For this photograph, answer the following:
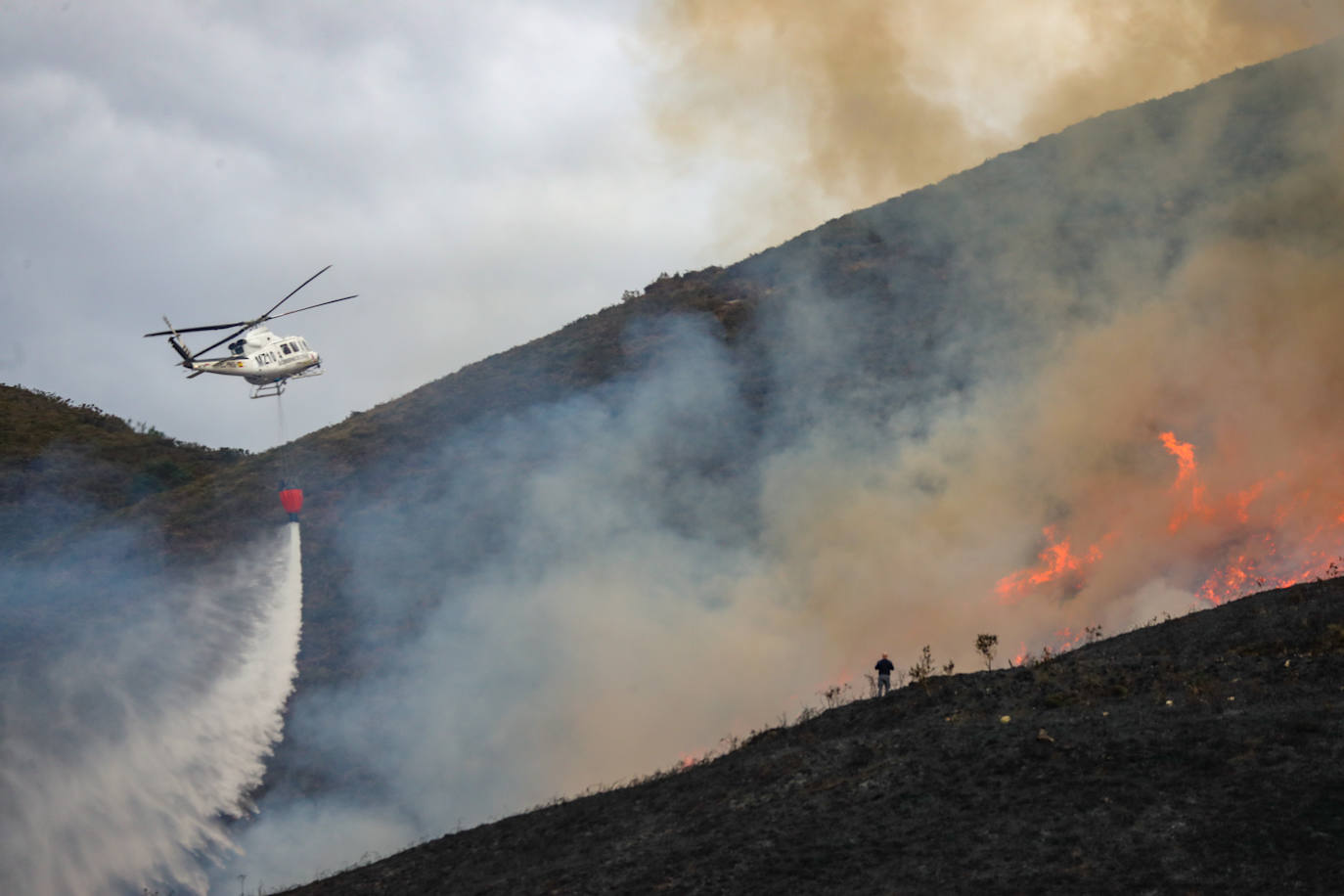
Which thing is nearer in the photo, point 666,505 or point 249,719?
point 249,719

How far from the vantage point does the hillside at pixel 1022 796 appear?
14641 mm

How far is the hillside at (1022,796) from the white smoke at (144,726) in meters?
8.68

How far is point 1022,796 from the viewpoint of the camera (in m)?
16.9

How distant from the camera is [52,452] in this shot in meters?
60.8

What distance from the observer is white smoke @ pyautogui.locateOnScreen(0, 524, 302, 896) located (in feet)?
91.3

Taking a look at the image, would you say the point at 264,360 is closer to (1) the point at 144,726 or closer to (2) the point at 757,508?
(1) the point at 144,726

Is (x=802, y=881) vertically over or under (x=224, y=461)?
under

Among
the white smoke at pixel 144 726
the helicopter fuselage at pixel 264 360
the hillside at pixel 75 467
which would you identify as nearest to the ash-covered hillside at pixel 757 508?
the white smoke at pixel 144 726

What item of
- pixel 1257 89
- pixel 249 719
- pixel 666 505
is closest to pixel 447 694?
pixel 249 719

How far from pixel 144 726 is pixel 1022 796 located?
86.1ft

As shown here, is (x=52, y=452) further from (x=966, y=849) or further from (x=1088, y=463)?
(x=966, y=849)

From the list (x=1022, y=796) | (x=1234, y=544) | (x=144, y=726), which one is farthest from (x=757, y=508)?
(x=1022, y=796)

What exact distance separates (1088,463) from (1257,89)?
3590cm

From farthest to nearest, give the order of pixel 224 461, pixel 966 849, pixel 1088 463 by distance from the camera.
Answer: pixel 224 461 → pixel 1088 463 → pixel 966 849
